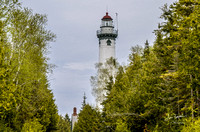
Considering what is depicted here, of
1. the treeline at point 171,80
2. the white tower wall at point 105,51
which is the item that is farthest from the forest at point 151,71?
the white tower wall at point 105,51

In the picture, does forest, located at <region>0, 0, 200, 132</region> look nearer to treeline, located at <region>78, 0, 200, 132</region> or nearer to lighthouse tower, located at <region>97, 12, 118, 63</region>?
treeline, located at <region>78, 0, 200, 132</region>

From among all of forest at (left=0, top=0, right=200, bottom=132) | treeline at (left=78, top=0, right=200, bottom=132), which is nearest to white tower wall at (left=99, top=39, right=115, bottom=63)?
treeline at (left=78, top=0, right=200, bottom=132)

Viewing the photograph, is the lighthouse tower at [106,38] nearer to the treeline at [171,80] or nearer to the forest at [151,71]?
the treeline at [171,80]

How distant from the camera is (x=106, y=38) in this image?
66625 millimetres

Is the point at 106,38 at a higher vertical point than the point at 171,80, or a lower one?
higher

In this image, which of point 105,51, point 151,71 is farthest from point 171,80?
point 105,51

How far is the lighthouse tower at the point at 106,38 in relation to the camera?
63906 millimetres

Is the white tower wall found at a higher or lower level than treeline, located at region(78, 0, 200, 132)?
higher

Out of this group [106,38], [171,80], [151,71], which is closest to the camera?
[171,80]

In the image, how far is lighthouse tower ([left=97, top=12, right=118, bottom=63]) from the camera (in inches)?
2516

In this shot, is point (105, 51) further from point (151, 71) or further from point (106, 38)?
point (151, 71)

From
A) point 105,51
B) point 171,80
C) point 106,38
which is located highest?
point 106,38

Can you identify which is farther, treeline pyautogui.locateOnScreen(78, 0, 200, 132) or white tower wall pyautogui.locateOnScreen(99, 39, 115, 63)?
white tower wall pyautogui.locateOnScreen(99, 39, 115, 63)

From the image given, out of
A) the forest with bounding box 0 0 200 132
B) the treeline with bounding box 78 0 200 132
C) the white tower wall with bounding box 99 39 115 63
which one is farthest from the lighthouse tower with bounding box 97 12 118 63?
the forest with bounding box 0 0 200 132
